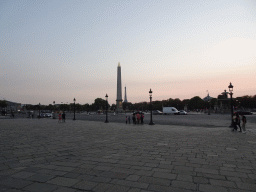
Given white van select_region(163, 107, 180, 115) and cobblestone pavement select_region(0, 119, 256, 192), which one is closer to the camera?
cobblestone pavement select_region(0, 119, 256, 192)

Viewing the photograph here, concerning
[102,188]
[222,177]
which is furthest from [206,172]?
[102,188]

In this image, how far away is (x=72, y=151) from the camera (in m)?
7.75

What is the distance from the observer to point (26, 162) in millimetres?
6102

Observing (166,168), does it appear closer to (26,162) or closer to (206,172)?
(206,172)

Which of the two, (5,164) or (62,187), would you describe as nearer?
(62,187)

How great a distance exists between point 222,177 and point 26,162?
6.11 metres

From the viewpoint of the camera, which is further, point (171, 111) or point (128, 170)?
point (171, 111)

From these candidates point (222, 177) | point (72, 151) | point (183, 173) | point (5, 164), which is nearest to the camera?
point (222, 177)

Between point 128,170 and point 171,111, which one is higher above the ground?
point 171,111

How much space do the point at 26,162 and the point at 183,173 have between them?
514 cm

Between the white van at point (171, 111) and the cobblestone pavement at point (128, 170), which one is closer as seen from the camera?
the cobblestone pavement at point (128, 170)

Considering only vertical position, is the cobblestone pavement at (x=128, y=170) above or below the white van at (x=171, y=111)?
below

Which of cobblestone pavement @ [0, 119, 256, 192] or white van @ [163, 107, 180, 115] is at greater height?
white van @ [163, 107, 180, 115]

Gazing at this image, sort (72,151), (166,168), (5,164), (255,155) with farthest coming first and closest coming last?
(72,151) → (255,155) → (5,164) → (166,168)
